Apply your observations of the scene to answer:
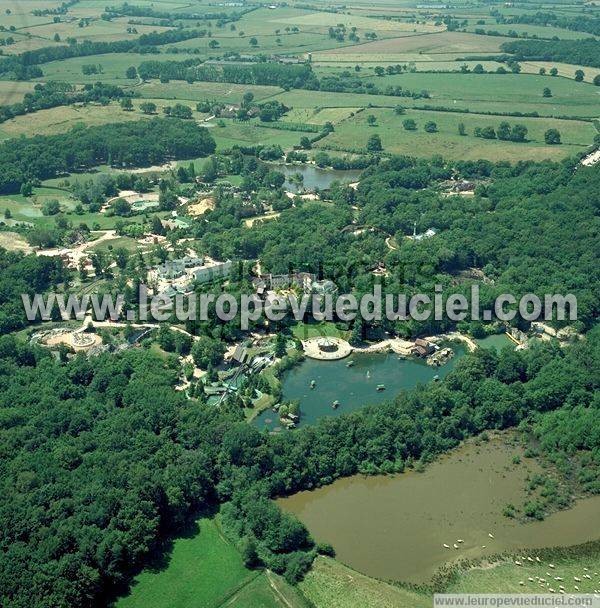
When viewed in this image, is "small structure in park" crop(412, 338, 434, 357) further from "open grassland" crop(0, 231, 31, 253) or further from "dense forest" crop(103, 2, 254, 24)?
"dense forest" crop(103, 2, 254, 24)

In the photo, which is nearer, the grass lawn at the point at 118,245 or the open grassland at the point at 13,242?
the grass lawn at the point at 118,245

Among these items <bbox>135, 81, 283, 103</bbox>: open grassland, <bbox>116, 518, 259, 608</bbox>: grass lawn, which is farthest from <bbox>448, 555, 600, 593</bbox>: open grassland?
<bbox>135, 81, 283, 103</bbox>: open grassland

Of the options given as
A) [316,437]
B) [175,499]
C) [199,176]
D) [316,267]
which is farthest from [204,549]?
[199,176]

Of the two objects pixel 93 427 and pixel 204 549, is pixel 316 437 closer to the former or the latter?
pixel 204 549

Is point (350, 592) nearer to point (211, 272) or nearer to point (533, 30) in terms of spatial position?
point (211, 272)

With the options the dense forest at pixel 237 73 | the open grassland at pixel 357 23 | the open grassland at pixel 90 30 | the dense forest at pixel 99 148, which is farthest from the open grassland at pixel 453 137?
→ the open grassland at pixel 90 30

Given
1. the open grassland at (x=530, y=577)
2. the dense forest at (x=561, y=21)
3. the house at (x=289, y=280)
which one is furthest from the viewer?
the dense forest at (x=561, y=21)

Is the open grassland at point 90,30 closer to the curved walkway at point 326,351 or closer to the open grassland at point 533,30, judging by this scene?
the open grassland at point 533,30
